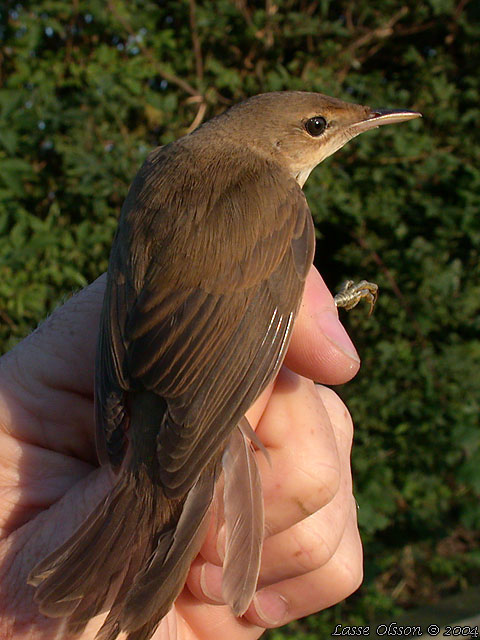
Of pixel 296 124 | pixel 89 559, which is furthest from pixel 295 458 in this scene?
pixel 296 124

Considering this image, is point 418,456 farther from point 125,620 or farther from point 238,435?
point 125,620

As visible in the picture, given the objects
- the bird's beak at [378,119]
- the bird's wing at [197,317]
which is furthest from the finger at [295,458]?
the bird's beak at [378,119]

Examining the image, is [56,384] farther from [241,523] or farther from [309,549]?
[309,549]

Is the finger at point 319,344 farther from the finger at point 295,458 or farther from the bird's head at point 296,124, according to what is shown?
the bird's head at point 296,124

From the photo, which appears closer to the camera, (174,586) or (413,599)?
(174,586)

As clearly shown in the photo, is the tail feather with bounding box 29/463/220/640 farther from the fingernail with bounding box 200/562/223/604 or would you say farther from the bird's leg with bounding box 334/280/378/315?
the bird's leg with bounding box 334/280/378/315

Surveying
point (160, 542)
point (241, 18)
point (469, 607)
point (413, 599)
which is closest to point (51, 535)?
point (160, 542)

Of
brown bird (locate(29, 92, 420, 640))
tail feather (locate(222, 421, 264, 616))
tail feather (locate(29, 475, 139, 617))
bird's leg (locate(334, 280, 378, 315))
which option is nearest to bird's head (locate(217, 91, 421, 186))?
brown bird (locate(29, 92, 420, 640))
